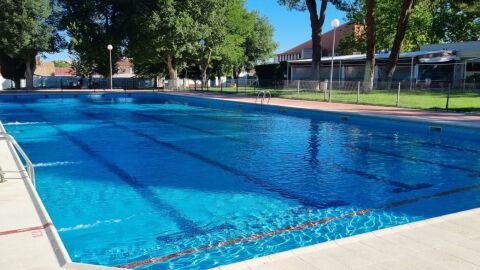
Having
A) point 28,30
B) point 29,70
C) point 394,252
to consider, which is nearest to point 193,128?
point 394,252

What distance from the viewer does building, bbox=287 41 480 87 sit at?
2950cm

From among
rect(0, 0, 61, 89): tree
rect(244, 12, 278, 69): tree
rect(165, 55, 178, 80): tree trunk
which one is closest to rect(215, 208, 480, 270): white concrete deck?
rect(0, 0, 61, 89): tree

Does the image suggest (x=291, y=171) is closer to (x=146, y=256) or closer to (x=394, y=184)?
(x=394, y=184)

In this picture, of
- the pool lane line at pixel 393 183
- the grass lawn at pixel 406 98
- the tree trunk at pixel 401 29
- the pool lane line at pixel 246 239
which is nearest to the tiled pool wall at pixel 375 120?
the grass lawn at pixel 406 98

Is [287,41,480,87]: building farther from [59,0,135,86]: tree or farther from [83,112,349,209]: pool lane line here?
[83,112,349,209]: pool lane line

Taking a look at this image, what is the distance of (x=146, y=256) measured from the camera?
463 cm

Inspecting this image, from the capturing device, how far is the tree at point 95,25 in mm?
35022

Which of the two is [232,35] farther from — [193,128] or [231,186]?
[231,186]

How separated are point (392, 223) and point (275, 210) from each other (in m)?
1.61

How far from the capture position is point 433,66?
106 ft

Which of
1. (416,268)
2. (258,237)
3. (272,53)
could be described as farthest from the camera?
(272,53)

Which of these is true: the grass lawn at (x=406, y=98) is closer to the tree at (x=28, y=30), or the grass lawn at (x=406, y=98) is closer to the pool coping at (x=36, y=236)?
the pool coping at (x=36, y=236)

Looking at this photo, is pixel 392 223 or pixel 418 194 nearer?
pixel 392 223

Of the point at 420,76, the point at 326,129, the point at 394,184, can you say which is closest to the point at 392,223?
the point at 394,184
